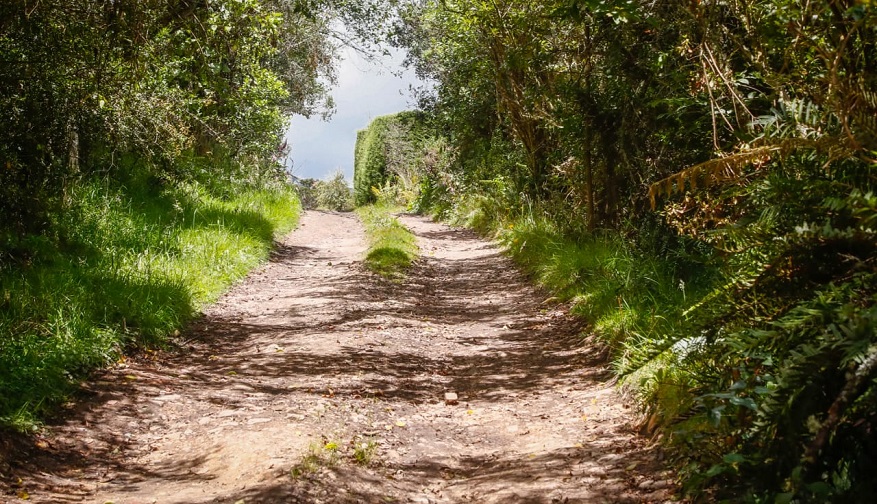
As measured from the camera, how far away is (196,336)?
682 cm

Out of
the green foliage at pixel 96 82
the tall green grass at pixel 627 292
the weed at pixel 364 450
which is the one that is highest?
the green foliage at pixel 96 82

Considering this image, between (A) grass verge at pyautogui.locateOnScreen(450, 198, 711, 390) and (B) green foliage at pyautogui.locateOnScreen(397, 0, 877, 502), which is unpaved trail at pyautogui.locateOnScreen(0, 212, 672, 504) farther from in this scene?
(B) green foliage at pyautogui.locateOnScreen(397, 0, 877, 502)

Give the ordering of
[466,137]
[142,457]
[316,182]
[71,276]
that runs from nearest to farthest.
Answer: [142,457]
[71,276]
[466,137]
[316,182]

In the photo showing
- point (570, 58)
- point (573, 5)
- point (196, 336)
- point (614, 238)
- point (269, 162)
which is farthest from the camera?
point (269, 162)

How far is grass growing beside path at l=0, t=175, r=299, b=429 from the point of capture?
4835mm

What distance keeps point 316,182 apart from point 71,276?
25267mm

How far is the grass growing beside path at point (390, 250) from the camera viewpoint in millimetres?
10414

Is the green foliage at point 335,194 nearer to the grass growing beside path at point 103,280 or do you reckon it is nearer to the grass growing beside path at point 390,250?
the grass growing beside path at point 390,250

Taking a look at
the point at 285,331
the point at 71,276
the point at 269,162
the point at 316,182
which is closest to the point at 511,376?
the point at 285,331

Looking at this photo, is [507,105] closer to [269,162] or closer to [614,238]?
[614,238]

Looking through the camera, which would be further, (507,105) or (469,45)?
(469,45)

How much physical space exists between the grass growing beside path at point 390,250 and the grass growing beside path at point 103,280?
5.65 ft

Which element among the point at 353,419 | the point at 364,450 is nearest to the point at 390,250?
the point at 353,419

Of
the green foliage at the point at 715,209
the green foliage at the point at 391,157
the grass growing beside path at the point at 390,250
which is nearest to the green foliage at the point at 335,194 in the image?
the green foliage at the point at 391,157
